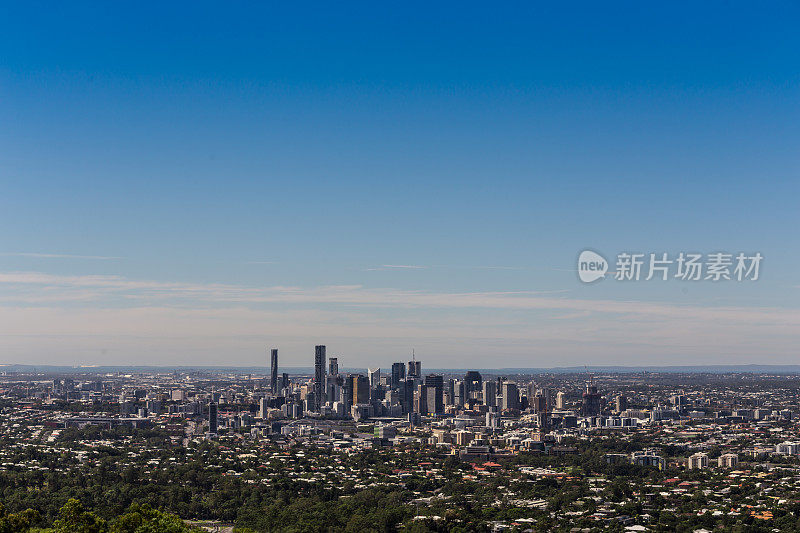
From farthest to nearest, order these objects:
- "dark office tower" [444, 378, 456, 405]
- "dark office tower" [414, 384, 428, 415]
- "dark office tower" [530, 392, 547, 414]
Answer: "dark office tower" [444, 378, 456, 405]
"dark office tower" [414, 384, 428, 415]
"dark office tower" [530, 392, 547, 414]

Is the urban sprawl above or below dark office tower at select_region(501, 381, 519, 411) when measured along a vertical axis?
below

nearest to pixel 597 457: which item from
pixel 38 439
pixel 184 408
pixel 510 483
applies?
pixel 510 483

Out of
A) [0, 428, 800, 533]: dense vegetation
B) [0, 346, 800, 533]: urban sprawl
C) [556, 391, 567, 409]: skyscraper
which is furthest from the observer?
[556, 391, 567, 409]: skyscraper

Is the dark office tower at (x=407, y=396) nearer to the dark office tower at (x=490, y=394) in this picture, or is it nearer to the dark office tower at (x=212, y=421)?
the dark office tower at (x=490, y=394)

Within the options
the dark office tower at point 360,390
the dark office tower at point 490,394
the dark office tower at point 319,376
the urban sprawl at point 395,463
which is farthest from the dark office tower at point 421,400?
the dark office tower at point 319,376

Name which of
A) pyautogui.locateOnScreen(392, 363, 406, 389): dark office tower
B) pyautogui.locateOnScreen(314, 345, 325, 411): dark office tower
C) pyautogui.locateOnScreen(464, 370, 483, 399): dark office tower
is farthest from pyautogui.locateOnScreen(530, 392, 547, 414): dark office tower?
pyautogui.locateOnScreen(314, 345, 325, 411): dark office tower

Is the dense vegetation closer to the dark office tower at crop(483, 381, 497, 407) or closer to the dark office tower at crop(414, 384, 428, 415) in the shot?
the dark office tower at crop(414, 384, 428, 415)

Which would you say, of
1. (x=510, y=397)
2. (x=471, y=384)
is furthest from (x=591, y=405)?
(x=471, y=384)

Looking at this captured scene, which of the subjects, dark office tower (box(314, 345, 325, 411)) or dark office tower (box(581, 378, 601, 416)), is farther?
dark office tower (box(314, 345, 325, 411))
